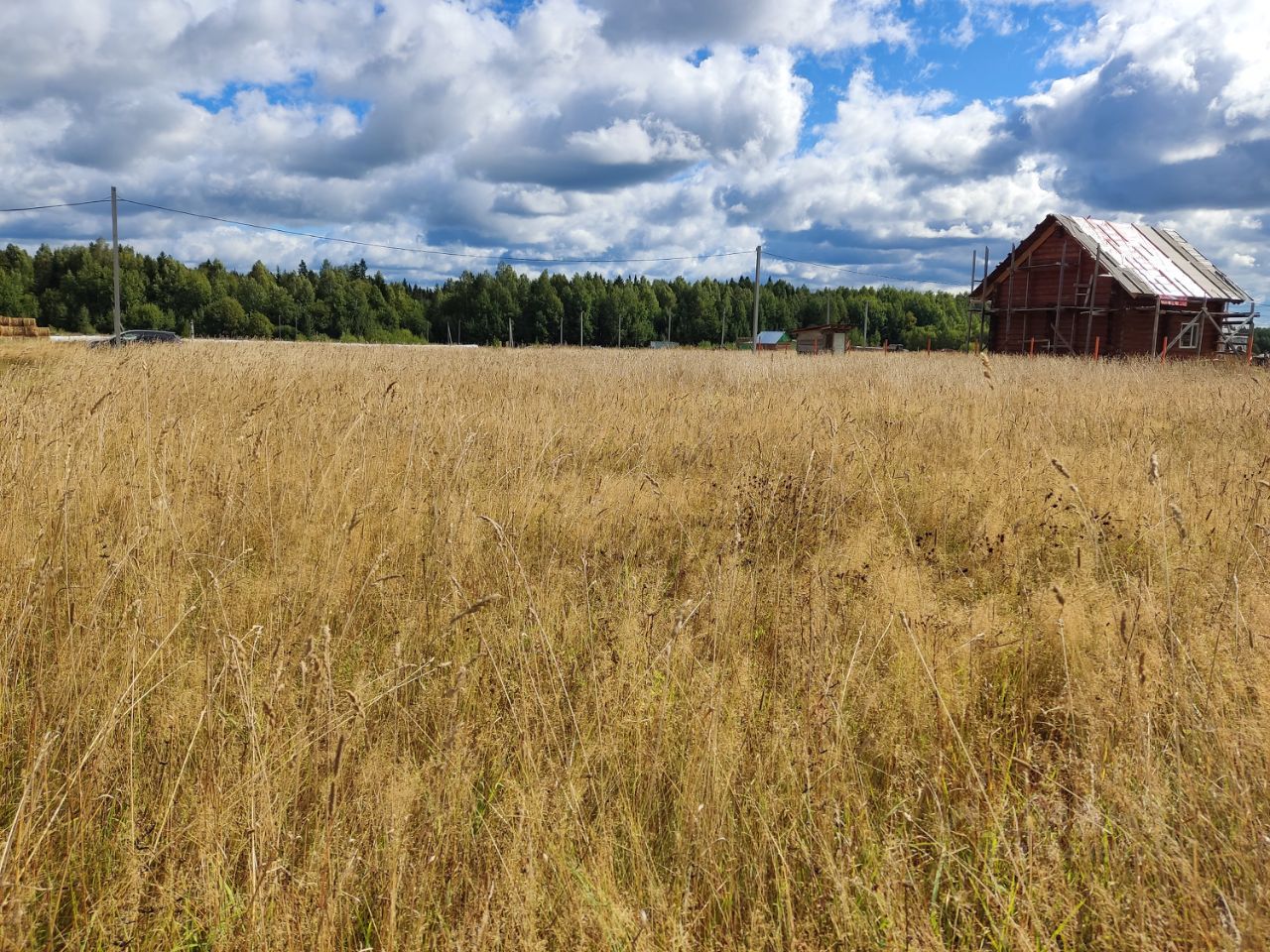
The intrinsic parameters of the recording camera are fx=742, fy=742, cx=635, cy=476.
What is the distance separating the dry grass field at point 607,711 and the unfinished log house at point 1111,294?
26.9 m

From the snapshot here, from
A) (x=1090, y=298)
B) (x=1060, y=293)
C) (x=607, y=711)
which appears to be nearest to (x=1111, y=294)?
(x=1090, y=298)

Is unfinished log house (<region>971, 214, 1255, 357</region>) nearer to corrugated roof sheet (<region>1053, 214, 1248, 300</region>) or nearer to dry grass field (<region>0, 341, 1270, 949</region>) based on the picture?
corrugated roof sheet (<region>1053, 214, 1248, 300</region>)

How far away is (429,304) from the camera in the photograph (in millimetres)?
113125

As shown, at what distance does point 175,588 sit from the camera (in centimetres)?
302

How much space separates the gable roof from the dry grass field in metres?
27.3

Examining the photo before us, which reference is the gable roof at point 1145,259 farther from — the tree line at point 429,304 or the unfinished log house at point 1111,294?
the tree line at point 429,304

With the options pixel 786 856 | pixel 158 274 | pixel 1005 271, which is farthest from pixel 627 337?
pixel 786 856

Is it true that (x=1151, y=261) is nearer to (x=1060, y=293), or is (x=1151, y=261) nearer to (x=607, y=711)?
(x=1060, y=293)

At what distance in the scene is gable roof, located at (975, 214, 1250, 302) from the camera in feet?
90.5

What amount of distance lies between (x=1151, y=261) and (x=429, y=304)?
328ft

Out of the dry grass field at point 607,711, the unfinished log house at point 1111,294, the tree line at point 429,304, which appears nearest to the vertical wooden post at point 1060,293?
the unfinished log house at point 1111,294

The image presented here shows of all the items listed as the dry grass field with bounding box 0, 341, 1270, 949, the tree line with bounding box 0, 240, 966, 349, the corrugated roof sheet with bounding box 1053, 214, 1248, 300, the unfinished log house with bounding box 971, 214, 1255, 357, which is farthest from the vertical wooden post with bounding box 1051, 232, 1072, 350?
the tree line with bounding box 0, 240, 966, 349

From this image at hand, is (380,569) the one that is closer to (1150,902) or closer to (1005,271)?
(1150,902)

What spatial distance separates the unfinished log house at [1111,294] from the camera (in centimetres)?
2741
